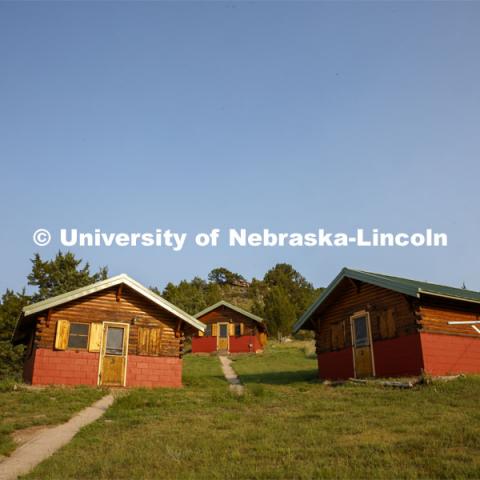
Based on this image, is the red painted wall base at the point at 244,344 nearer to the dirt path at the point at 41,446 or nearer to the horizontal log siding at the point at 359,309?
the horizontal log siding at the point at 359,309

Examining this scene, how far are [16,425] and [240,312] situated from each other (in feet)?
98.8

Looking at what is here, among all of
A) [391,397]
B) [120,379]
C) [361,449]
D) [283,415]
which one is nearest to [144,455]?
[361,449]

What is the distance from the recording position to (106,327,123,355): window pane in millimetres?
20594

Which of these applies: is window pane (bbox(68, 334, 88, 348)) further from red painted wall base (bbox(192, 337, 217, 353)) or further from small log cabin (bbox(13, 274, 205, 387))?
red painted wall base (bbox(192, 337, 217, 353))

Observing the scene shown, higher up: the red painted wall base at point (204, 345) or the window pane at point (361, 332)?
the red painted wall base at point (204, 345)

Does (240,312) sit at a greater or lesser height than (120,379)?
greater

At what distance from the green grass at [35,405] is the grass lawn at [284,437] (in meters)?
1.28

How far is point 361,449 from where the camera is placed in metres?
8.16

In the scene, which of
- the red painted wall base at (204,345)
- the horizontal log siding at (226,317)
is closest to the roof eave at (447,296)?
the horizontal log siding at (226,317)

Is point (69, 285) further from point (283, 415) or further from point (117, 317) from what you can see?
point (283, 415)

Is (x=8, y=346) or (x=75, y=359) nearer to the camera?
(x=75, y=359)

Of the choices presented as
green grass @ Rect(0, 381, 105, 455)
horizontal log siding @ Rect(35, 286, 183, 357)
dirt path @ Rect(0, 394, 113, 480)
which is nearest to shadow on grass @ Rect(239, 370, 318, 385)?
horizontal log siding @ Rect(35, 286, 183, 357)

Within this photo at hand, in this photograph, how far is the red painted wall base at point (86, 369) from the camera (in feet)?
63.9

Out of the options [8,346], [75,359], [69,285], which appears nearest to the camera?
[75,359]
